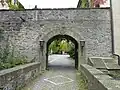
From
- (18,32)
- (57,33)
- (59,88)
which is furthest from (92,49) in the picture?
(59,88)

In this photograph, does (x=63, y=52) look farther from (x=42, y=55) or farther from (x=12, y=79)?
(x=12, y=79)

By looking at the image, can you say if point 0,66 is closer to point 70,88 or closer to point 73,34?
point 70,88

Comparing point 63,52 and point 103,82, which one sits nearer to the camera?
point 103,82

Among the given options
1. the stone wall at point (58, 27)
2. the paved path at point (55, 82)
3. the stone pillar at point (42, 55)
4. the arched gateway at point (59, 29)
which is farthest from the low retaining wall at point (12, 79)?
the stone wall at point (58, 27)

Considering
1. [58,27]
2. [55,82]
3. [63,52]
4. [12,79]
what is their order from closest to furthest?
1. [12,79]
2. [55,82]
3. [58,27]
4. [63,52]

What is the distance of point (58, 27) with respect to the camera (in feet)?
38.3

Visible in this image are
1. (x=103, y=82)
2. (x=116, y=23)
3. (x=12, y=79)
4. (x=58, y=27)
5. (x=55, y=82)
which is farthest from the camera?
(x=58, y=27)

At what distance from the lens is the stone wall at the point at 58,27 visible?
38.0ft

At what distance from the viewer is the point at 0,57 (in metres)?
9.81

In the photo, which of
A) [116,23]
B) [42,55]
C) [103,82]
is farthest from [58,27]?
[103,82]

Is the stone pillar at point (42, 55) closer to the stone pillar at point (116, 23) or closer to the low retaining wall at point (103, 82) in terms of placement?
the stone pillar at point (116, 23)

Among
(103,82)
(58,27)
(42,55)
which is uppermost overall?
(58,27)

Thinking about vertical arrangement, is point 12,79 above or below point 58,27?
below

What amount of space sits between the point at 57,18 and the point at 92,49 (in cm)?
293
